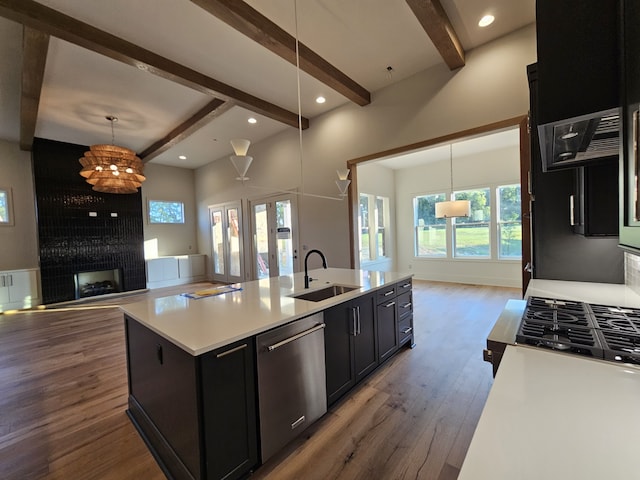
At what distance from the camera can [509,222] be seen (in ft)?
19.9

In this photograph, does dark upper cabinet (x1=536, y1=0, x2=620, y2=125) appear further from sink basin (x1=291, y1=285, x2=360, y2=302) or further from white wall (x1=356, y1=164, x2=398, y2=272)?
white wall (x1=356, y1=164, x2=398, y2=272)

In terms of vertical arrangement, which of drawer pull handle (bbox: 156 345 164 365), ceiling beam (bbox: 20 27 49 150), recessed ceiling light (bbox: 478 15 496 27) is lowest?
drawer pull handle (bbox: 156 345 164 365)

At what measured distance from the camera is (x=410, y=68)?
3619mm

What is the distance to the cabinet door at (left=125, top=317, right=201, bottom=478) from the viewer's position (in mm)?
1339

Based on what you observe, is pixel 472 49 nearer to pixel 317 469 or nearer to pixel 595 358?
pixel 595 358

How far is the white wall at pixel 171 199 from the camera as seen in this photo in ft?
24.1

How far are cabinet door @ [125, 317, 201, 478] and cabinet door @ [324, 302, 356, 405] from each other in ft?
3.00

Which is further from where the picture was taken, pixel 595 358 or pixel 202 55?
pixel 202 55

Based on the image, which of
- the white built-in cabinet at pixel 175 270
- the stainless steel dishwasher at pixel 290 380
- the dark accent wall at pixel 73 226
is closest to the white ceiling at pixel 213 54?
the dark accent wall at pixel 73 226

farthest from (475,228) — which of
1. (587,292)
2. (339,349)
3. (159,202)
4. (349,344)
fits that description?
(159,202)

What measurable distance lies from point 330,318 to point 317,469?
0.86 meters

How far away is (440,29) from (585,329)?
291 centimetres

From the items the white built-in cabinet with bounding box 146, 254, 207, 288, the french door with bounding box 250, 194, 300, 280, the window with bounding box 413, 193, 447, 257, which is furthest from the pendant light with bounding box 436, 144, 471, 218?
the white built-in cabinet with bounding box 146, 254, 207, 288

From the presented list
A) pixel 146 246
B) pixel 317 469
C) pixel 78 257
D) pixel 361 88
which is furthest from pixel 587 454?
pixel 146 246
